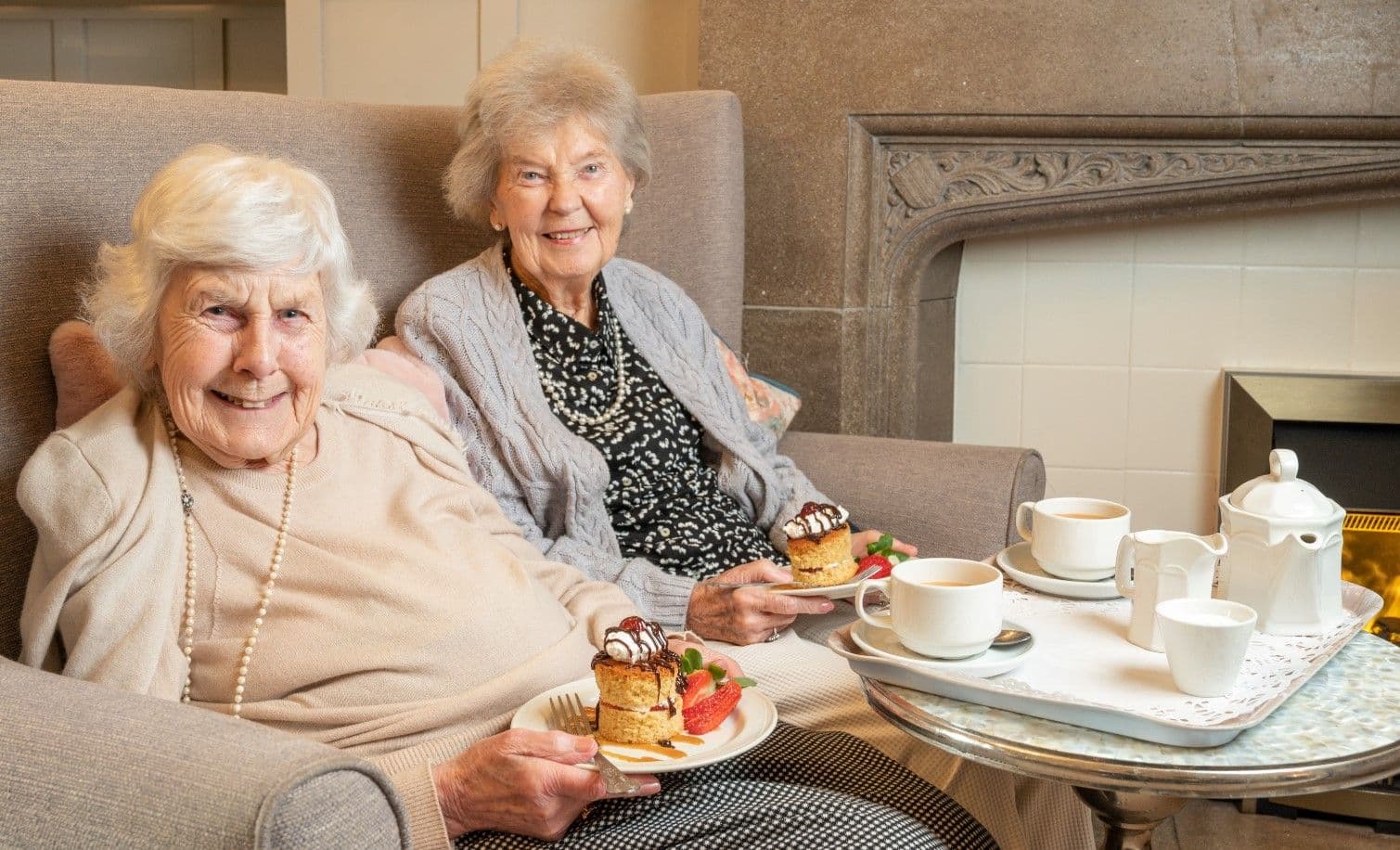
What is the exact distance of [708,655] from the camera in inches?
57.5

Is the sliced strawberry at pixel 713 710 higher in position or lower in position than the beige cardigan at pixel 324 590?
lower

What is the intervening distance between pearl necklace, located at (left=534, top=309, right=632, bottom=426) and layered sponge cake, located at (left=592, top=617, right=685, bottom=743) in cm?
66

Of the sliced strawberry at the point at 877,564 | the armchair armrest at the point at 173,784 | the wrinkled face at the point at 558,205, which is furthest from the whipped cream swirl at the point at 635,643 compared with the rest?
the wrinkled face at the point at 558,205

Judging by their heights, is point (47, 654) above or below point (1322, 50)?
below

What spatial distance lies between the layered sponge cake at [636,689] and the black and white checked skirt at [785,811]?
0.22 feet

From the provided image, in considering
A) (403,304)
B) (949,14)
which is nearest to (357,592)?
(403,304)

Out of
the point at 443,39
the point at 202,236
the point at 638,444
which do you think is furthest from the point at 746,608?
the point at 443,39

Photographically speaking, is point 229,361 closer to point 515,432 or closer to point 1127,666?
point 515,432

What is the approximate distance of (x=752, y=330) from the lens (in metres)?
2.61

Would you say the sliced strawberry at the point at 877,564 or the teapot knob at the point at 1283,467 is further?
the sliced strawberry at the point at 877,564

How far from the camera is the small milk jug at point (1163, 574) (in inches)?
45.7

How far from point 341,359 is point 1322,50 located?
5.96ft

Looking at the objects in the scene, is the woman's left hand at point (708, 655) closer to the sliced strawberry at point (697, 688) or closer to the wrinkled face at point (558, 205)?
the sliced strawberry at point (697, 688)

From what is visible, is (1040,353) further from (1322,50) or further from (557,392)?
(557,392)
